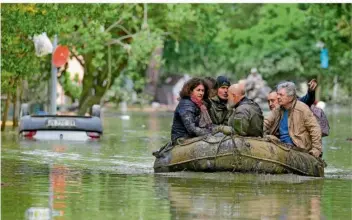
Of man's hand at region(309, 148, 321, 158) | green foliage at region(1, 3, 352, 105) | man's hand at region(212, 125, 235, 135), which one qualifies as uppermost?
green foliage at region(1, 3, 352, 105)

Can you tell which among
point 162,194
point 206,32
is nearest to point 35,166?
point 162,194

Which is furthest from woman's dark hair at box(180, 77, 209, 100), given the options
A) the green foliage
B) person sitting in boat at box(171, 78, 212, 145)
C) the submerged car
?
the submerged car

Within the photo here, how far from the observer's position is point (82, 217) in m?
15.7

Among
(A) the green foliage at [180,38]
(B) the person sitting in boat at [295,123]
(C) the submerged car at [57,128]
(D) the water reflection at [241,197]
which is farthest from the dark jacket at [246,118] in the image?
(C) the submerged car at [57,128]

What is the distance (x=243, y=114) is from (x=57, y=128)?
1527 cm

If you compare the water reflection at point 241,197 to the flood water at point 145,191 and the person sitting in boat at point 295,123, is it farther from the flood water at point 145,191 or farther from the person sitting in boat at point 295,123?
the person sitting in boat at point 295,123

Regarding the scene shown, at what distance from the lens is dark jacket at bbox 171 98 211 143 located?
23906 mm

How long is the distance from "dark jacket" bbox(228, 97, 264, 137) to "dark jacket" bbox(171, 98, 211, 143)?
0.69 m

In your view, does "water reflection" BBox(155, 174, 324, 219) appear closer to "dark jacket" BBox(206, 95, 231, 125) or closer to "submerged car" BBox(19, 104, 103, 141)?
"dark jacket" BBox(206, 95, 231, 125)

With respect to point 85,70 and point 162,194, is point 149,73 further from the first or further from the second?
point 162,194

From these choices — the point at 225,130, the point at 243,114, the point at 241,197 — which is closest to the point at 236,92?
the point at 243,114

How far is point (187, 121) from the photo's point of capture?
23.9 m

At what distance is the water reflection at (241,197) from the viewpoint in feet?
54.1

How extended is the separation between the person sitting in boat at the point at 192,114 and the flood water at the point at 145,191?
0.83 m
